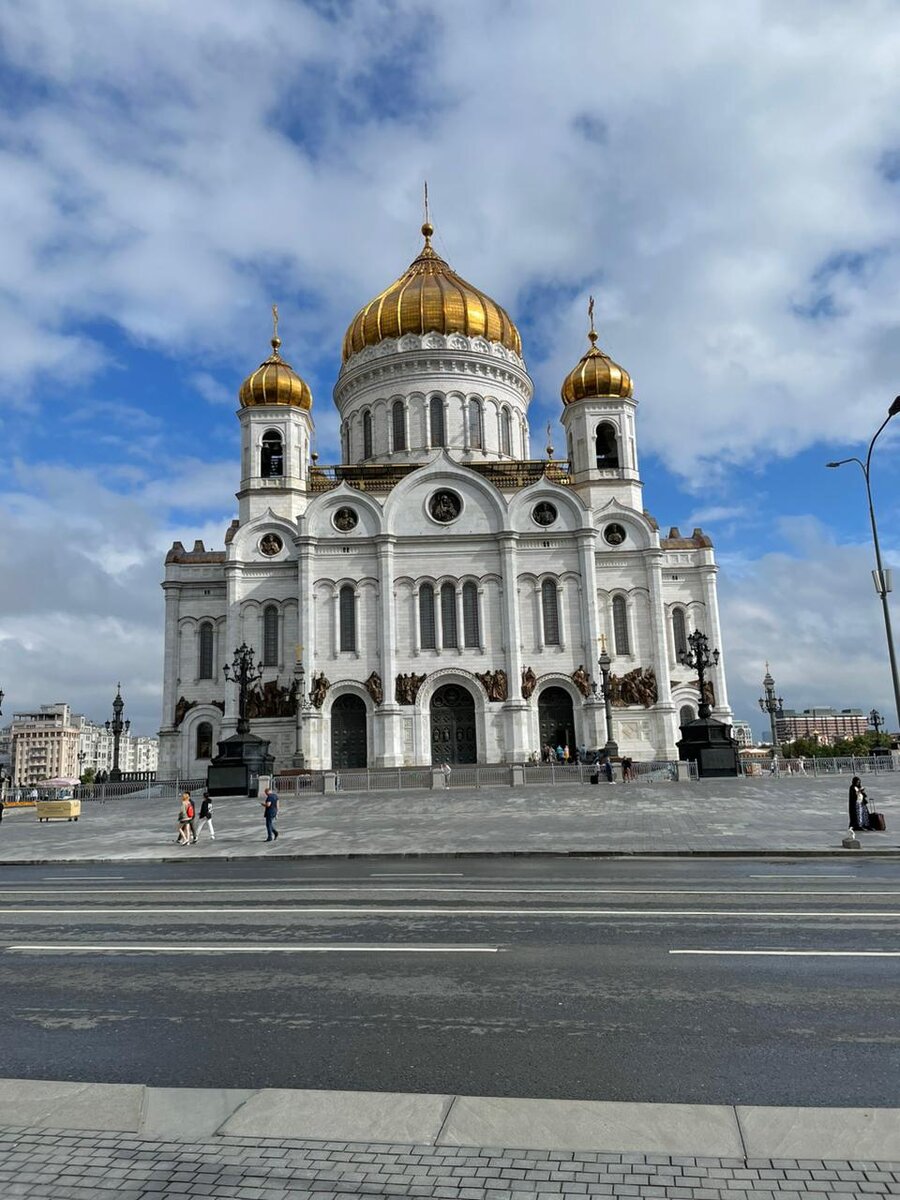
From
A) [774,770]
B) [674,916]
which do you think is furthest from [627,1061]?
[774,770]

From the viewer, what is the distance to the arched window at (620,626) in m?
47.0

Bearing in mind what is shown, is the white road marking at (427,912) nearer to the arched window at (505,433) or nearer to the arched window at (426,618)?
the arched window at (426,618)

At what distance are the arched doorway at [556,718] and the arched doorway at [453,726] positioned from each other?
11.8ft

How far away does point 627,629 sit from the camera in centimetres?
4722

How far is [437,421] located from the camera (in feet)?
176

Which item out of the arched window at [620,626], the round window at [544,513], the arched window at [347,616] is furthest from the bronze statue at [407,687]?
the round window at [544,513]

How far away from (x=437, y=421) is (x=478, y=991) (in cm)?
4901

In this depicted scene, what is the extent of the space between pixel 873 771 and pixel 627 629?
14.6m

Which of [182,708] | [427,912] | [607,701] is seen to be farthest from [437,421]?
[427,912]

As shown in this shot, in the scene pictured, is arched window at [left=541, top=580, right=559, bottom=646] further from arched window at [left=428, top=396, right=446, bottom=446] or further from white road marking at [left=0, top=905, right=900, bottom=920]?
white road marking at [left=0, top=905, right=900, bottom=920]

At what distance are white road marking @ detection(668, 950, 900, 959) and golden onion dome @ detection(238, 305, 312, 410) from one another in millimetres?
46089

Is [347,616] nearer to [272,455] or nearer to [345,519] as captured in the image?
[345,519]

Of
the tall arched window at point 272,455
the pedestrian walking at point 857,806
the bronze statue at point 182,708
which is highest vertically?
the tall arched window at point 272,455

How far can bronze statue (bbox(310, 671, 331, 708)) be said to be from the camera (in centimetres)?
4459
